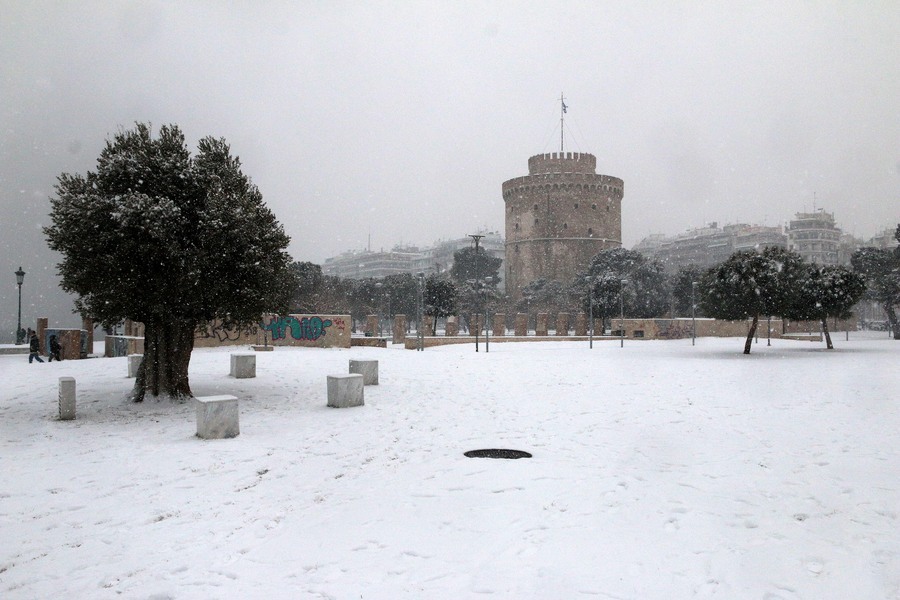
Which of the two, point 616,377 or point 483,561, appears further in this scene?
point 616,377

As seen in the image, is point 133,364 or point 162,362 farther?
point 133,364

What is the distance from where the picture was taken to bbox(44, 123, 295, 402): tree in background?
1194cm

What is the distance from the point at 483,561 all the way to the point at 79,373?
1805 cm

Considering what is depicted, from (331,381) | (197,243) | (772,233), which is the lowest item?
(331,381)

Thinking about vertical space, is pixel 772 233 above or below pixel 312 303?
above

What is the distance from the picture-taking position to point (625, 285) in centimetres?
5831

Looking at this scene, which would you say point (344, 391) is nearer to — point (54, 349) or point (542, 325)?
point (54, 349)

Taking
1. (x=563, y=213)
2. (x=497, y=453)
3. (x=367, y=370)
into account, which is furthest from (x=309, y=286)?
(x=497, y=453)

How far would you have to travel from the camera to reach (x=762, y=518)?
6039 mm

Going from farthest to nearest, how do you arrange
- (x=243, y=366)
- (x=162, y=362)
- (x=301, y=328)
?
1. (x=301, y=328)
2. (x=243, y=366)
3. (x=162, y=362)

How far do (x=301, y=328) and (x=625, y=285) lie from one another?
120ft

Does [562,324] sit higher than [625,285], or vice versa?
[625,285]

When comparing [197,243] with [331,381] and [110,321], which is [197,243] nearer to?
[110,321]

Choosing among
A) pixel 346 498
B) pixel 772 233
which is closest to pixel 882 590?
pixel 346 498
